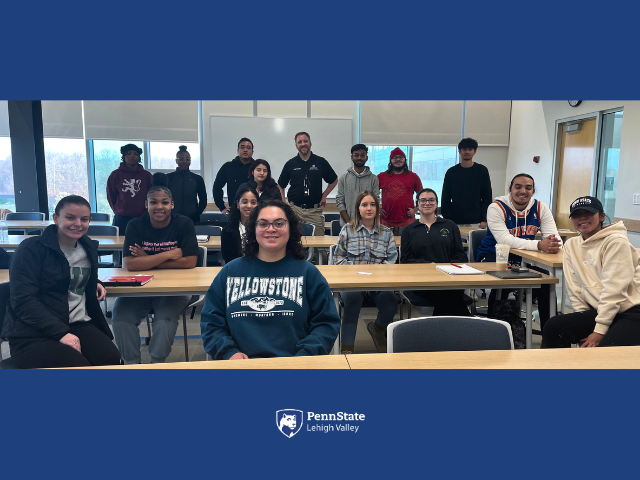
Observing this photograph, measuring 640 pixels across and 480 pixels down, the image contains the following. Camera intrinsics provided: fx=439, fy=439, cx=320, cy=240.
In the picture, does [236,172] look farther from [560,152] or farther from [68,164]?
[560,152]

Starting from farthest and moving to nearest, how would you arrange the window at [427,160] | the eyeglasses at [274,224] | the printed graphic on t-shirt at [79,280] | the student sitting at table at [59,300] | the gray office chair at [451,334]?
the window at [427,160] → the printed graphic on t-shirt at [79,280] → the student sitting at table at [59,300] → the eyeglasses at [274,224] → the gray office chair at [451,334]

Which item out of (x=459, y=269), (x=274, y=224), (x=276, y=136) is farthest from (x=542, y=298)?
(x=276, y=136)

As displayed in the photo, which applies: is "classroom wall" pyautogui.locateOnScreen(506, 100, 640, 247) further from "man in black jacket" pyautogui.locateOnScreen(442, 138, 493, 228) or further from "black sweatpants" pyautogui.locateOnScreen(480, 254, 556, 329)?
"black sweatpants" pyautogui.locateOnScreen(480, 254, 556, 329)

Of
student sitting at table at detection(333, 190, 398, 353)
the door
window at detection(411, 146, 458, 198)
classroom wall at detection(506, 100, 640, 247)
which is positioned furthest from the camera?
window at detection(411, 146, 458, 198)

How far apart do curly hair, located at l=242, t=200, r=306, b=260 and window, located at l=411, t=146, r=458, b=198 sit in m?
6.32

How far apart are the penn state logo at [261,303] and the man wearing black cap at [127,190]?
3.38 m

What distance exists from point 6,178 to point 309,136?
4879 millimetres

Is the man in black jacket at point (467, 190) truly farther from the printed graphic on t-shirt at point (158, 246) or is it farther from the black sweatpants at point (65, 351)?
the black sweatpants at point (65, 351)

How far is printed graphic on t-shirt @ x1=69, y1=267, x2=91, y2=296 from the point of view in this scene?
201cm

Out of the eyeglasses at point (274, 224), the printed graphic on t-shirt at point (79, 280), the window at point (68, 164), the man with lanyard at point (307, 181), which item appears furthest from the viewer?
the window at point (68, 164)

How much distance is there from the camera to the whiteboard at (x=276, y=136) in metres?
7.10

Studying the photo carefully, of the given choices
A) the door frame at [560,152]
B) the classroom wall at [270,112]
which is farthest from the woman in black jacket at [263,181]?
the door frame at [560,152]
